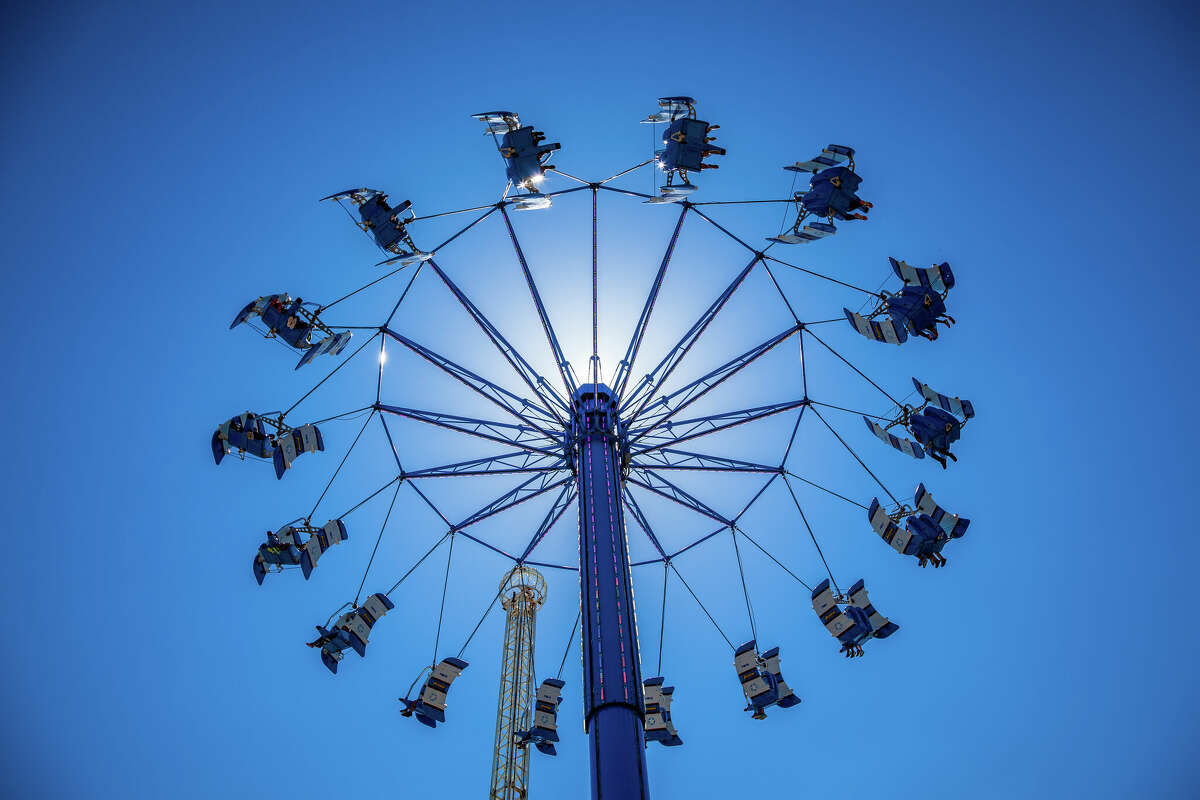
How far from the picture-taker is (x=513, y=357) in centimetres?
2152

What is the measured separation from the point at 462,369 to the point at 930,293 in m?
13.2

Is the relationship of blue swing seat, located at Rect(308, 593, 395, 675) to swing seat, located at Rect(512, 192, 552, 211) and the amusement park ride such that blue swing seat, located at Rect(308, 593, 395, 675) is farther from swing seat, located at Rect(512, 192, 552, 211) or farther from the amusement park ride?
swing seat, located at Rect(512, 192, 552, 211)

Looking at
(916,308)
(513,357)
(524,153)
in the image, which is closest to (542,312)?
(513,357)

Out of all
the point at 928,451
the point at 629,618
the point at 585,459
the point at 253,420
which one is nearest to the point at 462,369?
the point at 585,459

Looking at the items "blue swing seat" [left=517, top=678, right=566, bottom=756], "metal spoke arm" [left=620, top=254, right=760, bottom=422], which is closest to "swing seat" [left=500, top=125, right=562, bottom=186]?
"metal spoke arm" [left=620, top=254, right=760, bottom=422]

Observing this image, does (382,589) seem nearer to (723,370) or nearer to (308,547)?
(308,547)

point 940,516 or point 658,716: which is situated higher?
point 940,516

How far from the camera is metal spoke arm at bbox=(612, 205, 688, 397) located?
21047 mm

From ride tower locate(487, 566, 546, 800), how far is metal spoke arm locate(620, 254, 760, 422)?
8163 mm

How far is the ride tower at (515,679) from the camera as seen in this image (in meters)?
27.3

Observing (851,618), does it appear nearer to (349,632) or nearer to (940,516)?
(940,516)

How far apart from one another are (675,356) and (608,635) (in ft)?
34.4

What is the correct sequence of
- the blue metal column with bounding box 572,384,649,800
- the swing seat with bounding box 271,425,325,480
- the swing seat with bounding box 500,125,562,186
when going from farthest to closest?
the swing seat with bounding box 271,425,325,480
the swing seat with bounding box 500,125,562,186
the blue metal column with bounding box 572,384,649,800

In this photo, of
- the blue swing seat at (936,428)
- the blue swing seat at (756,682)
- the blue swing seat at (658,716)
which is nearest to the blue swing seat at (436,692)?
the blue swing seat at (658,716)
